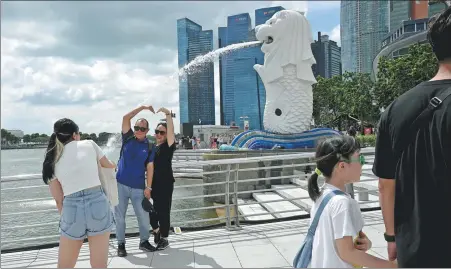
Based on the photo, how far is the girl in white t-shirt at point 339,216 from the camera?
1.72 metres

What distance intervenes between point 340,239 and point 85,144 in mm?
2012

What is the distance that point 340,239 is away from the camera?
5.67 feet

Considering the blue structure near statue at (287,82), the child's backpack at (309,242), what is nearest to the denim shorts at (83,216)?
the child's backpack at (309,242)

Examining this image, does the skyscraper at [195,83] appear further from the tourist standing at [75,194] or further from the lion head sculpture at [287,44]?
the tourist standing at [75,194]

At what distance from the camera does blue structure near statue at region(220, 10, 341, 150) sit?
17375 mm

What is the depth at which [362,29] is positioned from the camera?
239ft

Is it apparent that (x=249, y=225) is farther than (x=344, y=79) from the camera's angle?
No

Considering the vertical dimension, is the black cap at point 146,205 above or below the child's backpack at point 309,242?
below

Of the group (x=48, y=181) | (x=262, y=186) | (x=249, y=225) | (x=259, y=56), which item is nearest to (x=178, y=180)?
(x=262, y=186)

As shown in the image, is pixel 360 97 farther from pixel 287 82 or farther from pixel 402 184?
pixel 402 184

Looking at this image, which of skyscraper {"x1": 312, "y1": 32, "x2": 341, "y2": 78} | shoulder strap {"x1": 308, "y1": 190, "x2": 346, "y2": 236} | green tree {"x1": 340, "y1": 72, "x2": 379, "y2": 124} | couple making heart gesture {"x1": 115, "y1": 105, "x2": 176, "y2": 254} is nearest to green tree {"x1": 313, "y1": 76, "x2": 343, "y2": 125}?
green tree {"x1": 340, "y1": 72, "x2": 379, "y2": 124}

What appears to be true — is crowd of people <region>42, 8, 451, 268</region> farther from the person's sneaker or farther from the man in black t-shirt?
the person's sneaker

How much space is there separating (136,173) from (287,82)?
14.1 meters

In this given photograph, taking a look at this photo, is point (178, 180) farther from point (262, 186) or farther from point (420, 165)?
point (420, 165)
